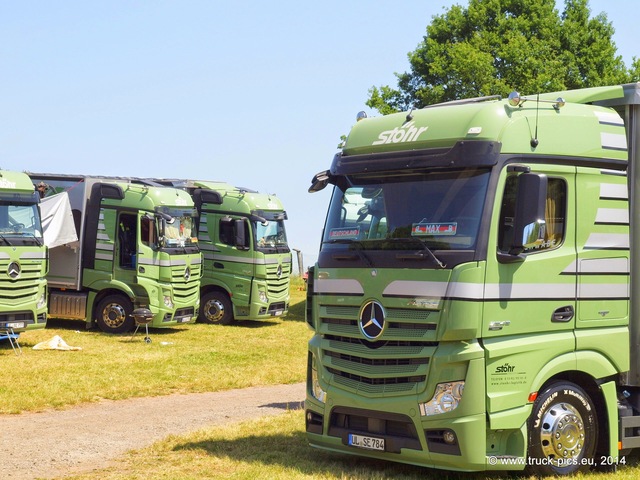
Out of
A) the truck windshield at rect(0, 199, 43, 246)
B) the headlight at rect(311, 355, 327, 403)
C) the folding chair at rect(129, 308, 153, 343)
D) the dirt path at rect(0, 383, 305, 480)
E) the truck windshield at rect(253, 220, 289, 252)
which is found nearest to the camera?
the headlight at rect(311, 355, 327, 403)

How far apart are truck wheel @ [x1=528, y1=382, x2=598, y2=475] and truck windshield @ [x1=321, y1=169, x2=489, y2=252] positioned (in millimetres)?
1605

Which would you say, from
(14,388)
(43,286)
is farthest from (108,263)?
(14,388)

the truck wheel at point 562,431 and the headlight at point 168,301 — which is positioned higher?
the headlight at point 168,301

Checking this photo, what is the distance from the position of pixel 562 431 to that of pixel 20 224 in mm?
13758

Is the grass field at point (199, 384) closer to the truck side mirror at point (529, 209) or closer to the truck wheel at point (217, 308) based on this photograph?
the truck wheel at point (217, 308)

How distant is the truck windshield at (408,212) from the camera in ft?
27.7

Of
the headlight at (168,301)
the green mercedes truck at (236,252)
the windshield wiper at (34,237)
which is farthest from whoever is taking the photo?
the green mercedes truck at (236,252)

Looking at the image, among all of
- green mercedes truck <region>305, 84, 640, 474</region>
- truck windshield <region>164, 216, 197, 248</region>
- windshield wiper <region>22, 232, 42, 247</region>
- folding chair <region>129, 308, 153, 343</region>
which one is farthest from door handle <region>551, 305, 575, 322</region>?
truck windshield <region>164, 216, 197, 248</region>

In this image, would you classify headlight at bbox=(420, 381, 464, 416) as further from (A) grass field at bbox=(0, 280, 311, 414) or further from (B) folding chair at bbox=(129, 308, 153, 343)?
(B) folding chair at bbox=(129, 308, 153, 343)

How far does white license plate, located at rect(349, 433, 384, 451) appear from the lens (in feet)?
28.5

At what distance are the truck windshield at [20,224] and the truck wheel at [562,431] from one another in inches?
524

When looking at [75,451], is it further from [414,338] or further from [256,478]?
[414,338]

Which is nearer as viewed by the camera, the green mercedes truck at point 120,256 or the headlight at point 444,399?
the headlight at point 444,399

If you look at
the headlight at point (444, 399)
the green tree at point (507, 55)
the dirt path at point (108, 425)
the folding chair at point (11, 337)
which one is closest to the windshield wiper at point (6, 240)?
the folding chair at point (11, 337)
